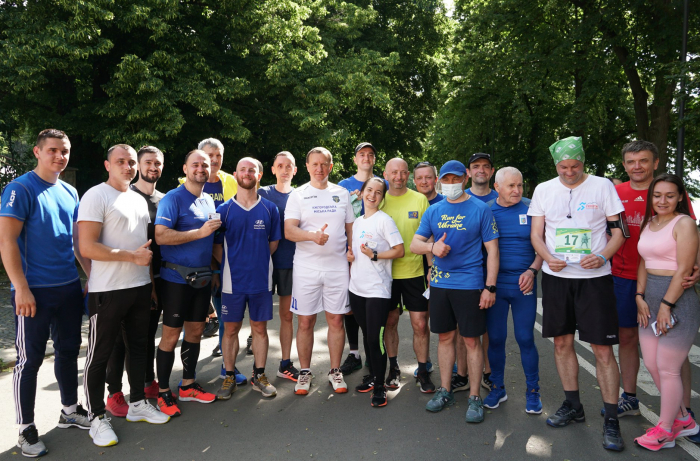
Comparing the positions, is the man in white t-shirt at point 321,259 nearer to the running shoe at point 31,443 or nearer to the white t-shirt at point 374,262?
the white t-shirt at point 374,262

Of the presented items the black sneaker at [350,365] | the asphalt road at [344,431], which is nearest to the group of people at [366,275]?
the asphalt road at [344,431]

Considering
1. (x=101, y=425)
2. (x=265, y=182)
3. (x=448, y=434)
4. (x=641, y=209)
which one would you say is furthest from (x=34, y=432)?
(x=265, y=182)

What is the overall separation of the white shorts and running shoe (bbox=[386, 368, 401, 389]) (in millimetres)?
821

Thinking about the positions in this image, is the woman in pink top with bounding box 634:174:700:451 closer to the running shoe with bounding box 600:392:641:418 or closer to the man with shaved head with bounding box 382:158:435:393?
the running shoe with bounding box 600:392:641:418

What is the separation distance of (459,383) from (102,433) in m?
3.19

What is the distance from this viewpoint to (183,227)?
14.8 ft

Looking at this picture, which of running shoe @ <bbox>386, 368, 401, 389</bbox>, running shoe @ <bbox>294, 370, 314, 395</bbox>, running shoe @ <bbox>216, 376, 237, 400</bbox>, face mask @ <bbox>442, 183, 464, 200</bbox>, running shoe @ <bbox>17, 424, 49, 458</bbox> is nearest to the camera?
running shoe @ <bbox>17, 424, 49, 458</bbox>

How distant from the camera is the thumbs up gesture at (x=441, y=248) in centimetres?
427

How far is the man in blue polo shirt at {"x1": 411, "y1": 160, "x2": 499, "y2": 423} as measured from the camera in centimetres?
440

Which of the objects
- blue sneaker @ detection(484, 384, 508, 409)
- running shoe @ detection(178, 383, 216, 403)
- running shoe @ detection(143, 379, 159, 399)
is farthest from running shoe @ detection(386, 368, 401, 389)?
running shoe @ detection(143, 379, 159, 399)

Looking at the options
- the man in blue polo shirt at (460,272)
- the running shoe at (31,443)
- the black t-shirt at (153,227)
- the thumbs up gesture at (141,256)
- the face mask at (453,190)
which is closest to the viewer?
the running shoe at (31,443)

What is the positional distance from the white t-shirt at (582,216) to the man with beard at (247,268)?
2.61m

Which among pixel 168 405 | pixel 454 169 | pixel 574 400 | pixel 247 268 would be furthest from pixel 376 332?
pixel 168 405

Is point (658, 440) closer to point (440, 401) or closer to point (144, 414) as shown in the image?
point (440, 401)
